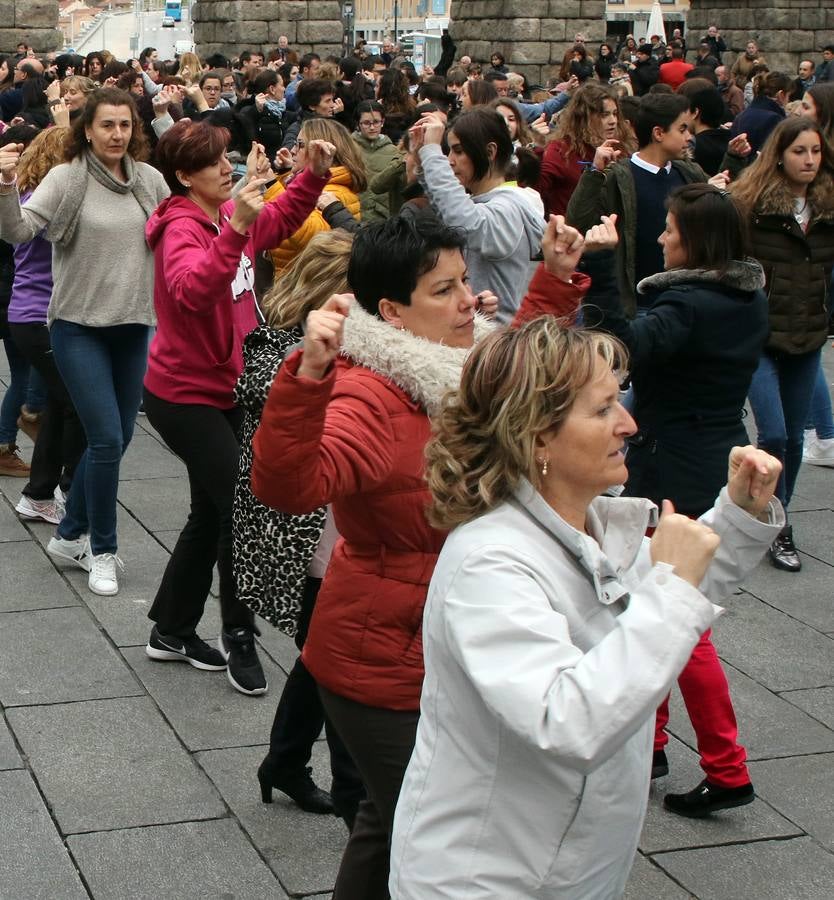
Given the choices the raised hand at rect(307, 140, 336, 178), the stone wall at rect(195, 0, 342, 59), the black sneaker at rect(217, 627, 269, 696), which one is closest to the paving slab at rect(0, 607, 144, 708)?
the black sneaker at rect(217, 627, 269, 696)

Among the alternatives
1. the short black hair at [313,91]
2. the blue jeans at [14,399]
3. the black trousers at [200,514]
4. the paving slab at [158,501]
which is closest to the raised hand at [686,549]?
the black trousers at [200,514]

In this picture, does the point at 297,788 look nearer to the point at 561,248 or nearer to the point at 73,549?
the point at 561,248

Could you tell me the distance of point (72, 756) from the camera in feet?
14.5

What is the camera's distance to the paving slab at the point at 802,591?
586 centimetres

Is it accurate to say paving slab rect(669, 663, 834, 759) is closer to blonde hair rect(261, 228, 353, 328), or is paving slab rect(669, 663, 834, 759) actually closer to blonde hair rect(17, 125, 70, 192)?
blonde hair rect(261, 228, 353, 328)

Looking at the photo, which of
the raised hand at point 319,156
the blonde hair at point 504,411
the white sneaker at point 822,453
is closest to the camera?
the blonde hair at point 504,411

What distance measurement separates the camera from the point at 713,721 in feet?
13.5

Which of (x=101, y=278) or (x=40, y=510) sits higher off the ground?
(x=101, y=278)

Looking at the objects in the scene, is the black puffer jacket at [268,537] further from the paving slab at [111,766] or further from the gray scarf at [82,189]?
the gray scarf at [82,189]

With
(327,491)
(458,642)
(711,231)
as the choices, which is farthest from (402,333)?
(711,231)

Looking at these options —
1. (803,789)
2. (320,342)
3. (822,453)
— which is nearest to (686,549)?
(320,342)

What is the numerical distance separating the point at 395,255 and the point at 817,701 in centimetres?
261

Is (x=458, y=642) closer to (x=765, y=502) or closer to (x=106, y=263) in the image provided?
(x=765, y=502)

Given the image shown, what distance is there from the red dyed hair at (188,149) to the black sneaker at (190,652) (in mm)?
1523
